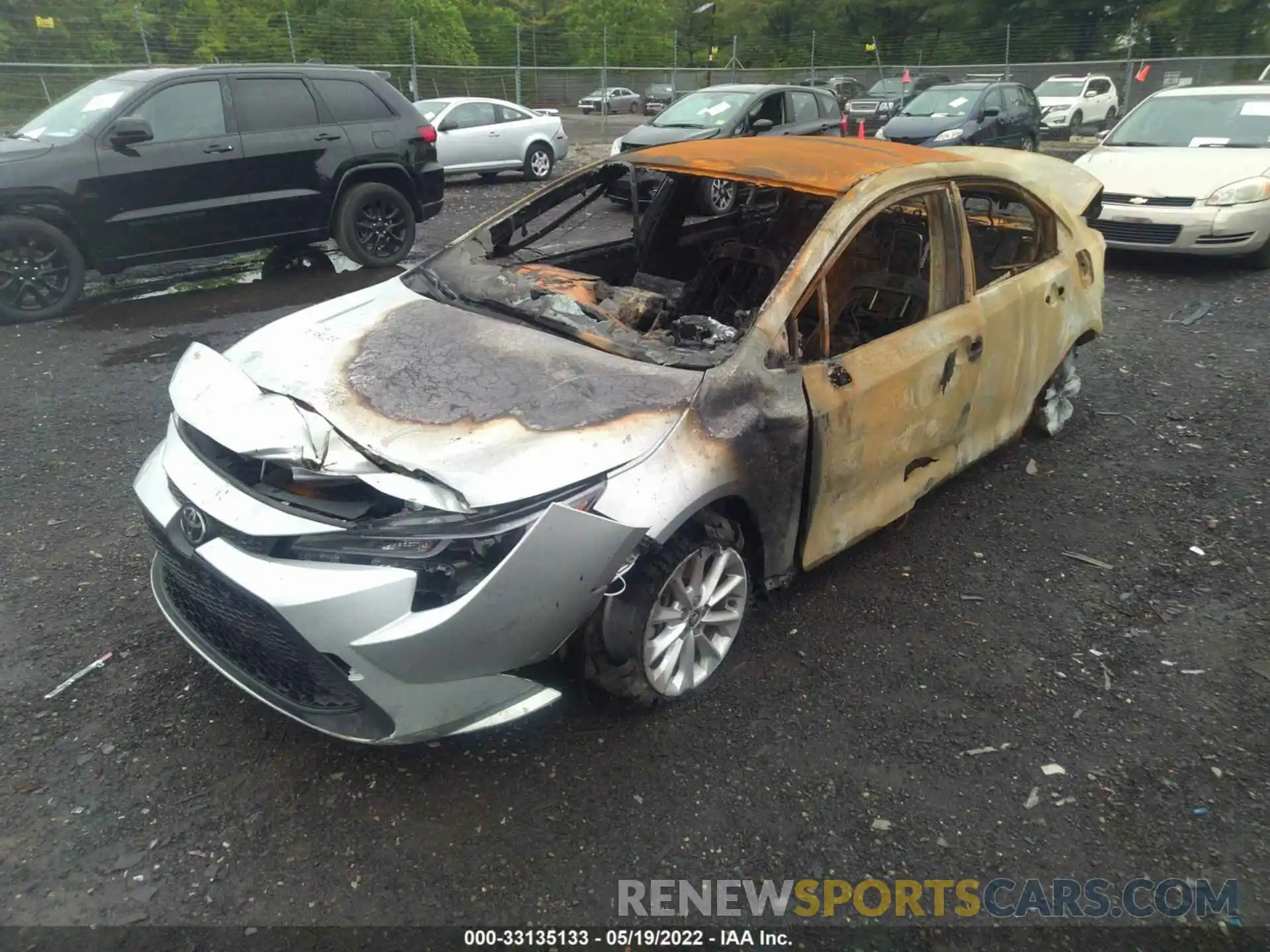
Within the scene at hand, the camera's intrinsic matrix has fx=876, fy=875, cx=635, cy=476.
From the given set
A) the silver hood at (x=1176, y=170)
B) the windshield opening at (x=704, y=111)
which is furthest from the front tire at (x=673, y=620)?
the windshield opening at (x=704, y=111)

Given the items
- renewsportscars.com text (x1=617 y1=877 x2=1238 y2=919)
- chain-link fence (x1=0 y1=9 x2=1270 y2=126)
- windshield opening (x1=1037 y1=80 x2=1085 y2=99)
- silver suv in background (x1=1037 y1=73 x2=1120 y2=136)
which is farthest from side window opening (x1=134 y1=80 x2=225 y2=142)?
windshield opening (x1=1037 y1=80 x2=1085 y2=99)

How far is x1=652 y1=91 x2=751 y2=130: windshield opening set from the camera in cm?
1193

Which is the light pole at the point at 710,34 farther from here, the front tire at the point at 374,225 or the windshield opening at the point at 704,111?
the front tire at the point at 374,225

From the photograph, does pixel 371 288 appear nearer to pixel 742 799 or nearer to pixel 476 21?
pixel 742 799

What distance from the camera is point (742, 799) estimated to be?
2.56 meters

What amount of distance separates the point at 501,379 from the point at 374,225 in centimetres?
621

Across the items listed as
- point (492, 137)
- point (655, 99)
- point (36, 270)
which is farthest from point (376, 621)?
point (655, 99)

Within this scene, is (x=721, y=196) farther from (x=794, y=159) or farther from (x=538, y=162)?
(x=538, y=162)

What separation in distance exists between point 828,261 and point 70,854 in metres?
2.92

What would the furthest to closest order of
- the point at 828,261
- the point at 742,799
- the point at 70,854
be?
the point at 828,261
the point at 742,799
the point at 70,854

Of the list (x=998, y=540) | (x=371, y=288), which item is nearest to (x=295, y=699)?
(x=371, y=288)

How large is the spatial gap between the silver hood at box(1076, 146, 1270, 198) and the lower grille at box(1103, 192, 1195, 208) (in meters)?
0.02

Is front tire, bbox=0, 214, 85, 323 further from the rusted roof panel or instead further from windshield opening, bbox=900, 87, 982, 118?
windshield opening, bbox=900, 87, 982, 118

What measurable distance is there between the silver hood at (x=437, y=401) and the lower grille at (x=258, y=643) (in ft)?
1.28
